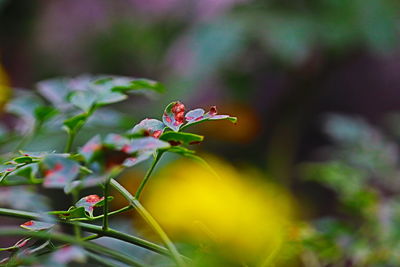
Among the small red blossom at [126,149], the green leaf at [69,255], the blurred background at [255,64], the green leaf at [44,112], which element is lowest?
the green leaf at [69,255]

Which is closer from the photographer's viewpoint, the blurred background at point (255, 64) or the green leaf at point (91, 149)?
the green leaf at point (91, 149)

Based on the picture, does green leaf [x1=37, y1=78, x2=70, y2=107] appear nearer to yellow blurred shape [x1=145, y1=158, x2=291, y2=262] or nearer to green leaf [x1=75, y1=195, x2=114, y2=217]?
yellow blurred shape [x1=145, y1=158, x2=291, y2=262]

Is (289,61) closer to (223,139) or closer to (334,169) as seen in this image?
(223,139)

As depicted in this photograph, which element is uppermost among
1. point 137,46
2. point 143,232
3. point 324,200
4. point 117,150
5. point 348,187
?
point 137,46

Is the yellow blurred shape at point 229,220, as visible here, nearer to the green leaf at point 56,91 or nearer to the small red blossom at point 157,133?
the small red blossom at point 157,133

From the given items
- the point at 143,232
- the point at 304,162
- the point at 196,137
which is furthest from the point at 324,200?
the point at 196,137

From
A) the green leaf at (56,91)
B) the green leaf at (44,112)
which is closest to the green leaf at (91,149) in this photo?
the green leaf at (44,112)
